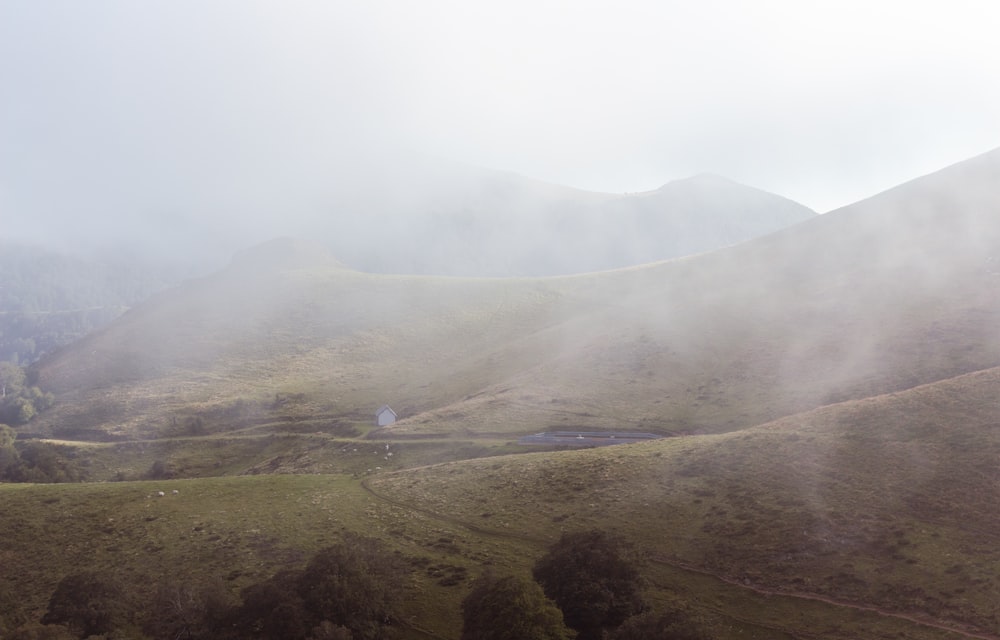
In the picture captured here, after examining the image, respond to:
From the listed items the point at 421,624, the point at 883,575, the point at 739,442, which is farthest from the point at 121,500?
the point at 883,575

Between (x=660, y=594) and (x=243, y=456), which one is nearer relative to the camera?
(x=660, y=594)

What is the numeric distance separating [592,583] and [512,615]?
6.79 m

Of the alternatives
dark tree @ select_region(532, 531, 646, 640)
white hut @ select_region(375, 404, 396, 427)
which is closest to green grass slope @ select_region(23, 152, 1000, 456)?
white hut @ select_region(375, 404, 396, 427)

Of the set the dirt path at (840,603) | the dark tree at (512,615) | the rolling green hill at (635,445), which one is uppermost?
the rolling green hill at (635,445)

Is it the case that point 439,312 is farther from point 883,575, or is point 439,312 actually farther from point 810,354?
point 883,575

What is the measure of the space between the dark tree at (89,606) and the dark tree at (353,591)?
12.9 metres

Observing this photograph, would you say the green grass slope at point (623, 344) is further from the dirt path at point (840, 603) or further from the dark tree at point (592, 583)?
the dark tree at point (592, 583)

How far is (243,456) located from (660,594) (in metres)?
78.3

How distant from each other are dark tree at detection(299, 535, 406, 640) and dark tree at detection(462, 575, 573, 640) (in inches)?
229

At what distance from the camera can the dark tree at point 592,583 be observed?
133 feet

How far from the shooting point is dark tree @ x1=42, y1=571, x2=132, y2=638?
42.6m

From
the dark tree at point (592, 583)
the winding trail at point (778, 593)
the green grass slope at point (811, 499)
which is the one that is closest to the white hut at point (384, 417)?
the green grass slope at point (811, 499)

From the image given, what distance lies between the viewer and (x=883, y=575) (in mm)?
42438

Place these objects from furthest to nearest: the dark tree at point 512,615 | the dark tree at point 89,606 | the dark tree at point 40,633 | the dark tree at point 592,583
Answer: the dark tree at point 89,606
the dark tree at point 592,583
the dark tree at point 40,633
the dark tree at point 512,615
